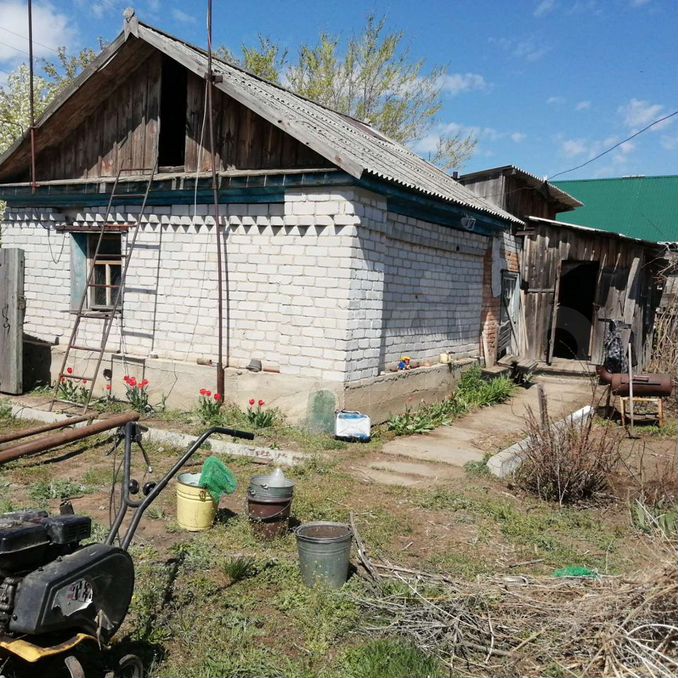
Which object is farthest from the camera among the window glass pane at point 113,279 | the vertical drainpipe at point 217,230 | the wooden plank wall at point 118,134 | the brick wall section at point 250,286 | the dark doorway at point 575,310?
the dark doorway at point 575,310

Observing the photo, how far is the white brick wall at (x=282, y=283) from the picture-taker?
815 cm

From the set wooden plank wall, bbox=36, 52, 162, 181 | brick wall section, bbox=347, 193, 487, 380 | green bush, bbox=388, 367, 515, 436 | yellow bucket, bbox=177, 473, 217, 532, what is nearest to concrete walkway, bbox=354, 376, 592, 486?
green bush, bbox=388, 367, 515, 436

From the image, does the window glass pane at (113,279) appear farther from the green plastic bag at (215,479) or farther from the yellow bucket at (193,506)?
the green plastic bag at (215,479)

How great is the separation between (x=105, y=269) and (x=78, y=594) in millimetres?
8271

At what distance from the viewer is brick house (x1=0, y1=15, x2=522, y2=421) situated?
26.9ft

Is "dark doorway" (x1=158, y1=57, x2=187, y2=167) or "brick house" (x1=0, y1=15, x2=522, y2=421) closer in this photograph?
"brick house" (x1=0, y1=15, x2=522, y2=421)

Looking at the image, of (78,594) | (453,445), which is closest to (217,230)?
(453,445)

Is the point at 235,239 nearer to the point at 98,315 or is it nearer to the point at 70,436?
the point at 98,315

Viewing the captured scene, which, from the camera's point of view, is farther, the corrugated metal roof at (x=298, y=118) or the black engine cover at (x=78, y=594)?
the corrugated metal roof at (x=298, y=118)

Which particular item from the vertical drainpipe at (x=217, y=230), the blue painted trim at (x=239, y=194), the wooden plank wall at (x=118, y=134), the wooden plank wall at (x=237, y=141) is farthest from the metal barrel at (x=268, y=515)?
the wooden plank wall at (x=118, y=134)

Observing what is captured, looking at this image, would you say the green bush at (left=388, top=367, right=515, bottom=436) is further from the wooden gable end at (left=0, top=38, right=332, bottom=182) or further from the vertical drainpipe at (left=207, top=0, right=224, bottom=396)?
the wooden gable end at (left=0, top=38, right=332, bottom=182)

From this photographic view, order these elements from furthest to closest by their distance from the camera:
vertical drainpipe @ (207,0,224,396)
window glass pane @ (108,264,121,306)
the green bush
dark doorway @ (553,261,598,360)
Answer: dark doorway @ (553,261,598,360)
window glass pane @ (108,264,121,306)
the green bush
vertical drainpipe @ (207,0,224,396)

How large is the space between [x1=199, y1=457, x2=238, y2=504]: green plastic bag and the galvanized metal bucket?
2.96ft

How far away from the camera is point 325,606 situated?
3.97 metres
